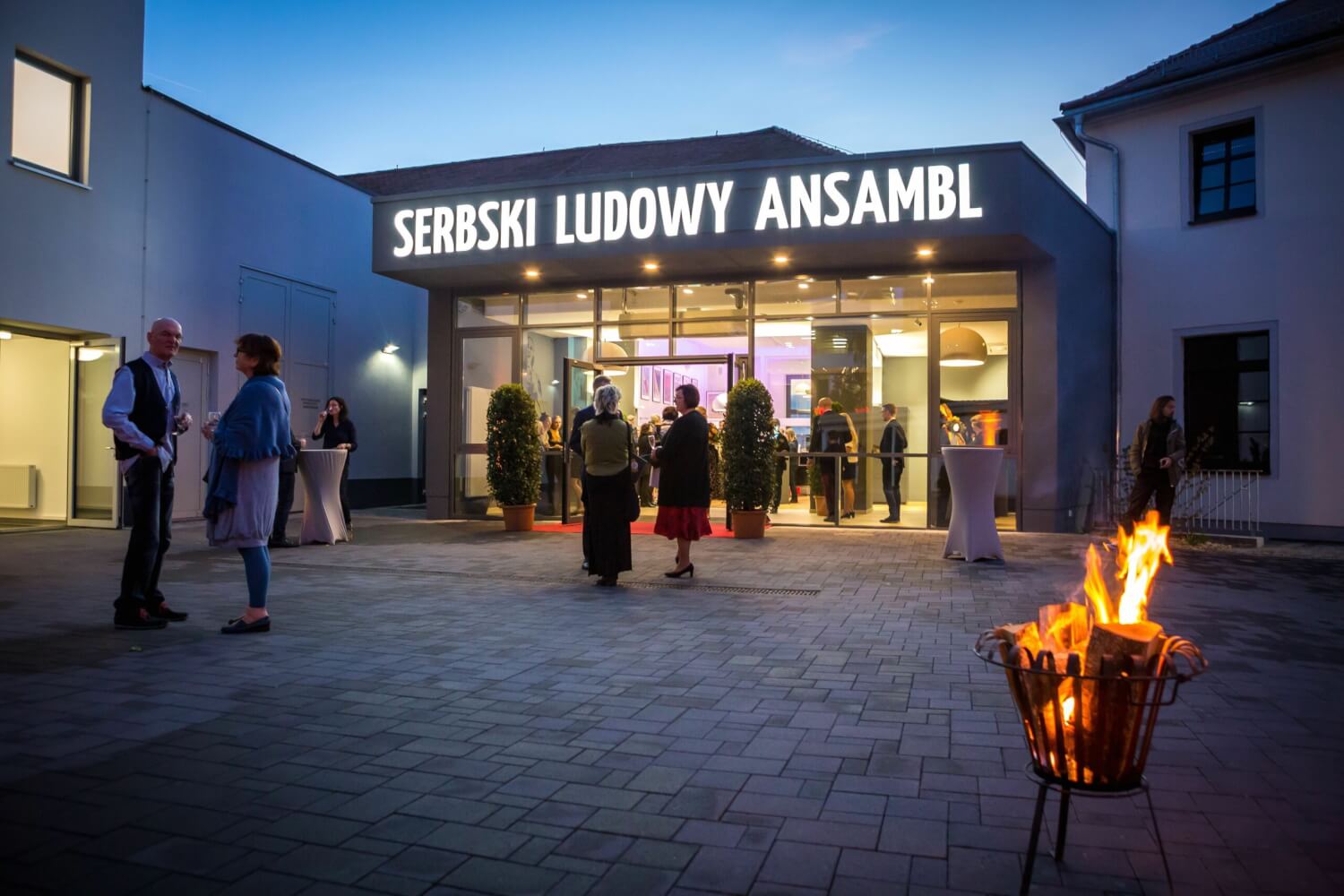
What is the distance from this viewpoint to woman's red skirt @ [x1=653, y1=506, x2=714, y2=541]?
8438 millimetres

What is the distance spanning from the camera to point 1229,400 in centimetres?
1371

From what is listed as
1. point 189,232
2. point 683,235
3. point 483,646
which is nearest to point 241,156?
point 189,232

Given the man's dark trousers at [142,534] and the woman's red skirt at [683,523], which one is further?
the woman's red skirt at [683,523]

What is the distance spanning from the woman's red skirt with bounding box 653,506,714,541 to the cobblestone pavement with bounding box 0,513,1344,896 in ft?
3.96

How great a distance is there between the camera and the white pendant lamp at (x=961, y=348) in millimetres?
13266

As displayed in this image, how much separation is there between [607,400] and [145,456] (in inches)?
136

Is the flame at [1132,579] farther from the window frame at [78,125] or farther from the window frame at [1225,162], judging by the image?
the window frame at [78,125]

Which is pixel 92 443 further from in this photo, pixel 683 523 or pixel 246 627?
pixel 683 523

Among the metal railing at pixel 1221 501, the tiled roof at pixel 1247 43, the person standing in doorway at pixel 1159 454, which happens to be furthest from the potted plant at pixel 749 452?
the tiled roof at pixel 1247 43

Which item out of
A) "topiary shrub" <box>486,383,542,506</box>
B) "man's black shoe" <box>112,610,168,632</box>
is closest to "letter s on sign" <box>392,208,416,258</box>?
"topiary shrub" <box>486,383,542,506</box>


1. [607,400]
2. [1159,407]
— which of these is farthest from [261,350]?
[1159,407]

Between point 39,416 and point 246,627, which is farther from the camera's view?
point 39,416

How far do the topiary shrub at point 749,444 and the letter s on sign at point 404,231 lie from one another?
566 centimetres

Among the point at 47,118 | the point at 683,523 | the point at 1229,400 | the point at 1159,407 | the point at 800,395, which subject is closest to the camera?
the point at 683,523
